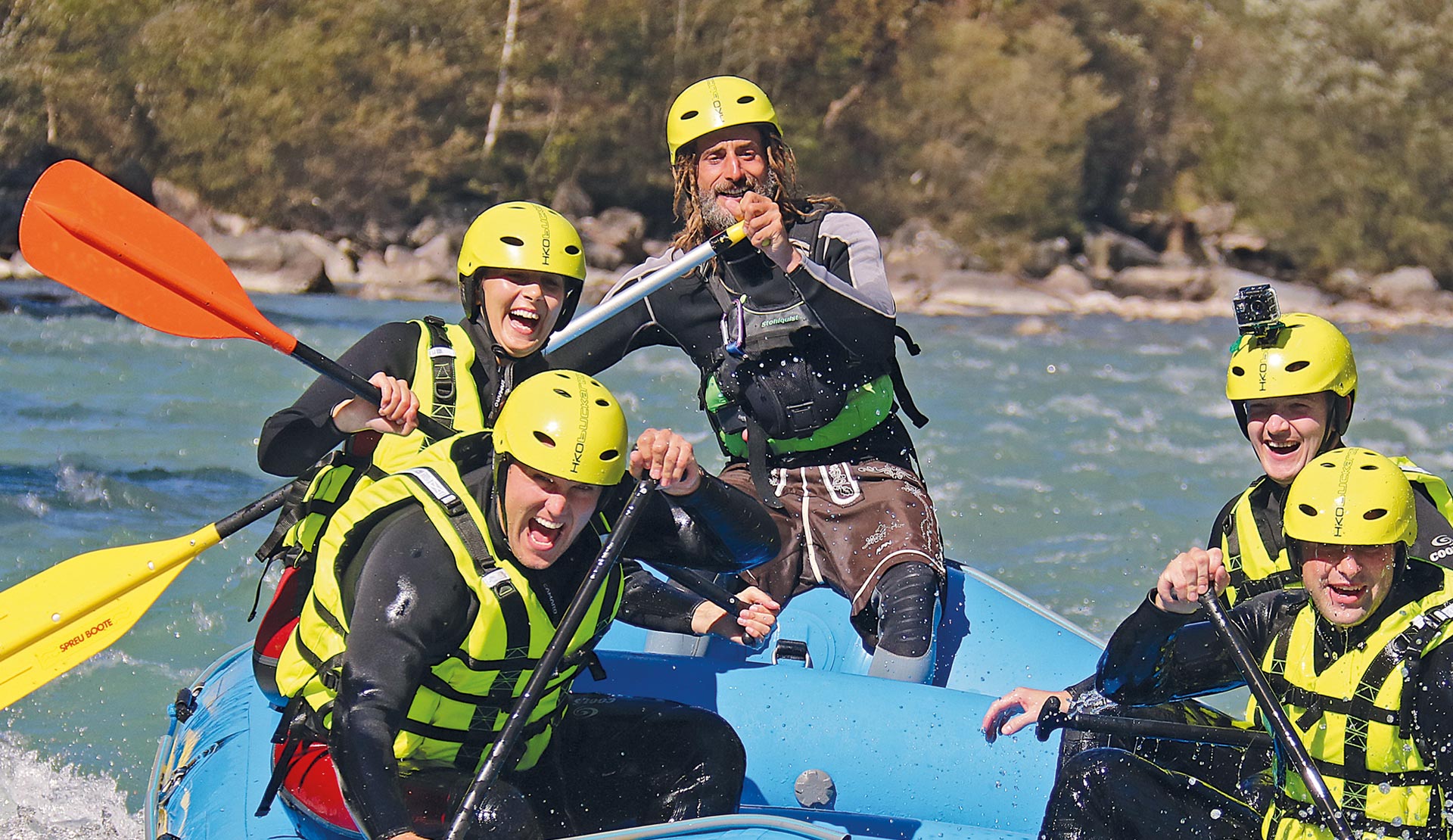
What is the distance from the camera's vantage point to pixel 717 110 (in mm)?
3938

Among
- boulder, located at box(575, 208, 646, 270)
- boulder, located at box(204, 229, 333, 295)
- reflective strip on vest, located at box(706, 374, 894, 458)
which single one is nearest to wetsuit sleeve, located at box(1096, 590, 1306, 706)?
reflective strip on vest, located at box(706, 374, 894, 458)

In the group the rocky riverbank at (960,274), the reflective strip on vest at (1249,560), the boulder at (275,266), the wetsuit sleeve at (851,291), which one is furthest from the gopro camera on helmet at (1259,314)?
the boulder at (275,266)

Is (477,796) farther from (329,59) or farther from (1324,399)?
(329,59)

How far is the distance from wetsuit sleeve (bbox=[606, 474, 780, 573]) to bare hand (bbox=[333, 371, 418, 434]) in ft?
1.54

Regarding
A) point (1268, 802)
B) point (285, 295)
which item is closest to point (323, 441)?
point (1268, 802)

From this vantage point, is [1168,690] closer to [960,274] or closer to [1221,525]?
[1221,525]

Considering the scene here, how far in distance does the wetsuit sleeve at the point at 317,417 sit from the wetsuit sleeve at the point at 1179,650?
161 centimetres

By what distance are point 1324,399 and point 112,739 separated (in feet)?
13.0

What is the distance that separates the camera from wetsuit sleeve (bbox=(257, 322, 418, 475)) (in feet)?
10.7

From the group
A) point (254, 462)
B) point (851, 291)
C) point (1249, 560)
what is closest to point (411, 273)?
point (254, 462)

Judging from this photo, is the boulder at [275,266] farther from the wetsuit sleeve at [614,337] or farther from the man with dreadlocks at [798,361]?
the man with dreadlocks at [798,361]

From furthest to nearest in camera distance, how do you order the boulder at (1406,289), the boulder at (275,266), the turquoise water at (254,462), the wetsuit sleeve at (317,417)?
the boulder at (1406,289), the boulder at (275,266), the turquoise water at (254,462), the wetsuit sleeve at (317,417)

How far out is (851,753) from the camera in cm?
338

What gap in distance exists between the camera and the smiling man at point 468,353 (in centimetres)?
326
